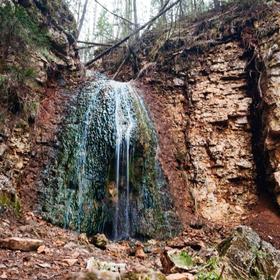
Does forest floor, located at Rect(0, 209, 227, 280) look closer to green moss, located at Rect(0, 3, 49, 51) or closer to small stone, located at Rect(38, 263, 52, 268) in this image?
small stone, located at Rect(38, 263, 52, 268)

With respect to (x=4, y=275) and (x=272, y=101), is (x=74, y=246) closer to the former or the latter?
(x=4, y=275)

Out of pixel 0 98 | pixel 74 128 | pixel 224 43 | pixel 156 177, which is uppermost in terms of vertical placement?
pixel 224 43

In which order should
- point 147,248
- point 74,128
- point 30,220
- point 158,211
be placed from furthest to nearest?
point 74,128 → point 158,211 → point 147,248 → point 30,220

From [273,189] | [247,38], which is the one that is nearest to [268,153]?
[273,189]

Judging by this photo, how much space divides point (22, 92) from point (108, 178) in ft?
7.87

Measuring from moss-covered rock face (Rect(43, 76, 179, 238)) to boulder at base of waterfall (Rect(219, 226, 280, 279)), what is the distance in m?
3.00

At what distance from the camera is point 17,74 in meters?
5.66

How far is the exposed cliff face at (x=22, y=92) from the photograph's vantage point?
553 cm

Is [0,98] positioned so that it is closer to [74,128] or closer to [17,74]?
[17,74]

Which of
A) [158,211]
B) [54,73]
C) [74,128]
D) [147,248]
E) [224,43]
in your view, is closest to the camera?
[147,248]

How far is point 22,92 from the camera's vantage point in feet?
20.3

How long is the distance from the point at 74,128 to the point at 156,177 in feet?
6.87

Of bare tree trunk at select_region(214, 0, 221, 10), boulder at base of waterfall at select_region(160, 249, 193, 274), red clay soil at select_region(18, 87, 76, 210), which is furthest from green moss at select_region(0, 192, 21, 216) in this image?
bare tree trunk at select_region(214, 0, 221, 10)

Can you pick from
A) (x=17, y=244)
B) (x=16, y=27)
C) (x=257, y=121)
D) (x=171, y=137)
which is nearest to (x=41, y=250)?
(x=17, y=244)
